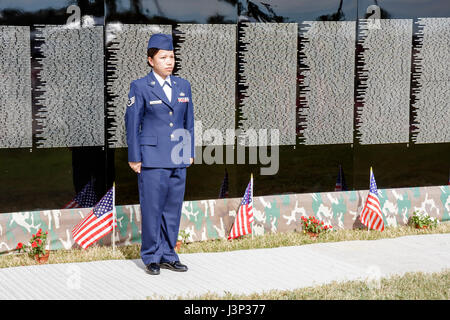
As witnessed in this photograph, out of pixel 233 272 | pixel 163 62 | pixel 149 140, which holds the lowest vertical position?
pixel 233 272

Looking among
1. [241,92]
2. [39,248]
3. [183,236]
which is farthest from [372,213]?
[39,248]

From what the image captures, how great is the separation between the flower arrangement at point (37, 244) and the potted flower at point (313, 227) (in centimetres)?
262

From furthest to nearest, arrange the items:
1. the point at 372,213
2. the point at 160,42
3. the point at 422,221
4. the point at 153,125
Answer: the point at 422,221
the point at 372,213
the point at 153,125
the point at 160,42

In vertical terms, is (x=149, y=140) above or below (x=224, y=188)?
above

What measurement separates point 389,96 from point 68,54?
11.6ft

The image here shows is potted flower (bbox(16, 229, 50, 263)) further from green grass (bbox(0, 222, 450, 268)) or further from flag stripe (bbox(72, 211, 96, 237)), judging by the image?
flag stripe (bbox(72, 211, 96, 237))

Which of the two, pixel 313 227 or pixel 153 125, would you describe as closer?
pixel 153 125

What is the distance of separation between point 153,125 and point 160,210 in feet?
2.30

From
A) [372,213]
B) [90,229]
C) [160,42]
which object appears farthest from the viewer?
[372,213]

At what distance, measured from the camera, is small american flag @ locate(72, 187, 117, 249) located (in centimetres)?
687

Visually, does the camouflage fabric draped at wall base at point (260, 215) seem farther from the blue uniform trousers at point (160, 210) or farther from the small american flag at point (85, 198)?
the blue uniform trousers at point (160, 210)

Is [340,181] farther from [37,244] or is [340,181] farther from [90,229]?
[37,244]

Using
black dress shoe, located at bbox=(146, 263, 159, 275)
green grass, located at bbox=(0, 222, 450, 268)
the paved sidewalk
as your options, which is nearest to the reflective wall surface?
green grass, located at bbox=(0, 222, 450, 268)

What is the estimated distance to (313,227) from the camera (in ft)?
25.1
